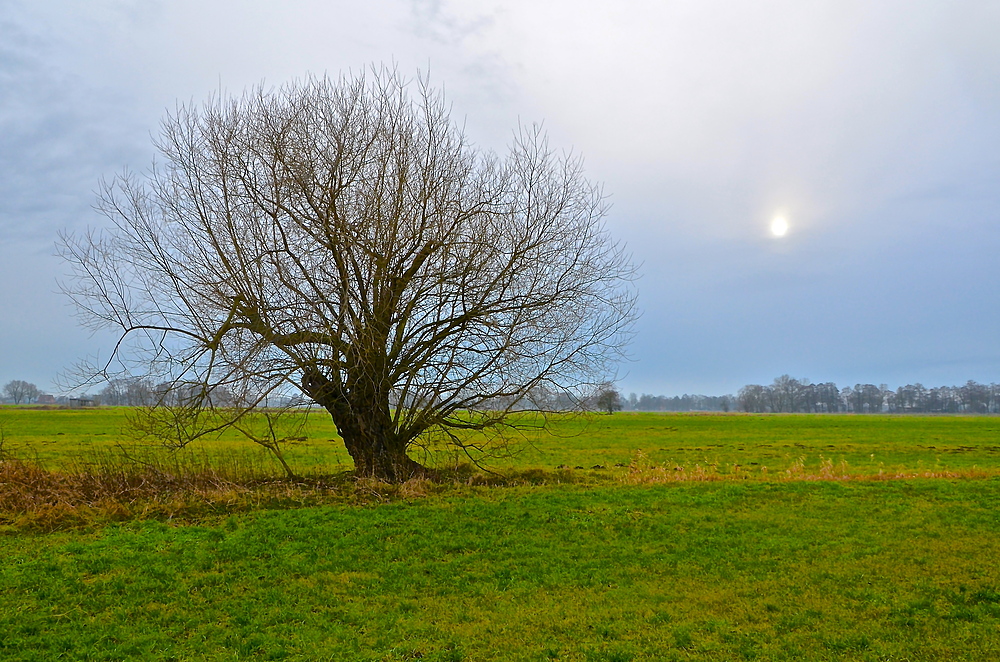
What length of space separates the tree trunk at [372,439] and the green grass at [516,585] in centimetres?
293

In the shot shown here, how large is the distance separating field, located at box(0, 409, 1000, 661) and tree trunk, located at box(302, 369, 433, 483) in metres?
1.51

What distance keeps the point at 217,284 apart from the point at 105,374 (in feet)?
10.2

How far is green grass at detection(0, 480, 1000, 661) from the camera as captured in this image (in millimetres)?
7465

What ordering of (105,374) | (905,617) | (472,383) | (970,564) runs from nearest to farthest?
(905,617), (970,564), (105,374), (472,383)

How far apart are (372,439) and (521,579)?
27.3 feet

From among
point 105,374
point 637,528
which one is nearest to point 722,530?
point 637,528

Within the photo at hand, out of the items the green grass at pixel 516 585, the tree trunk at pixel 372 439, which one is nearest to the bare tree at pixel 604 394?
the green grass at pixel 516 585

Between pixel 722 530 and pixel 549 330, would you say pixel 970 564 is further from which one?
pixel 549 330

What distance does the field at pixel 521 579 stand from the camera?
7500 mm

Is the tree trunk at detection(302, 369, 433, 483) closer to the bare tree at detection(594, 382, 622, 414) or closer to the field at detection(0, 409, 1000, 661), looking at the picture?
the field at detection(0, 409, 1000, 661)

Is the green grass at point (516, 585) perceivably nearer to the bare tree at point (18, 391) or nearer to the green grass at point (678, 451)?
→ the green grass at point (678, 451)

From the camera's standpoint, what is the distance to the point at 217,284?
1550cm

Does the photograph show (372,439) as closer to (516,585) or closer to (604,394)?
(604,394)

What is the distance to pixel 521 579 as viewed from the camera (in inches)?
388
